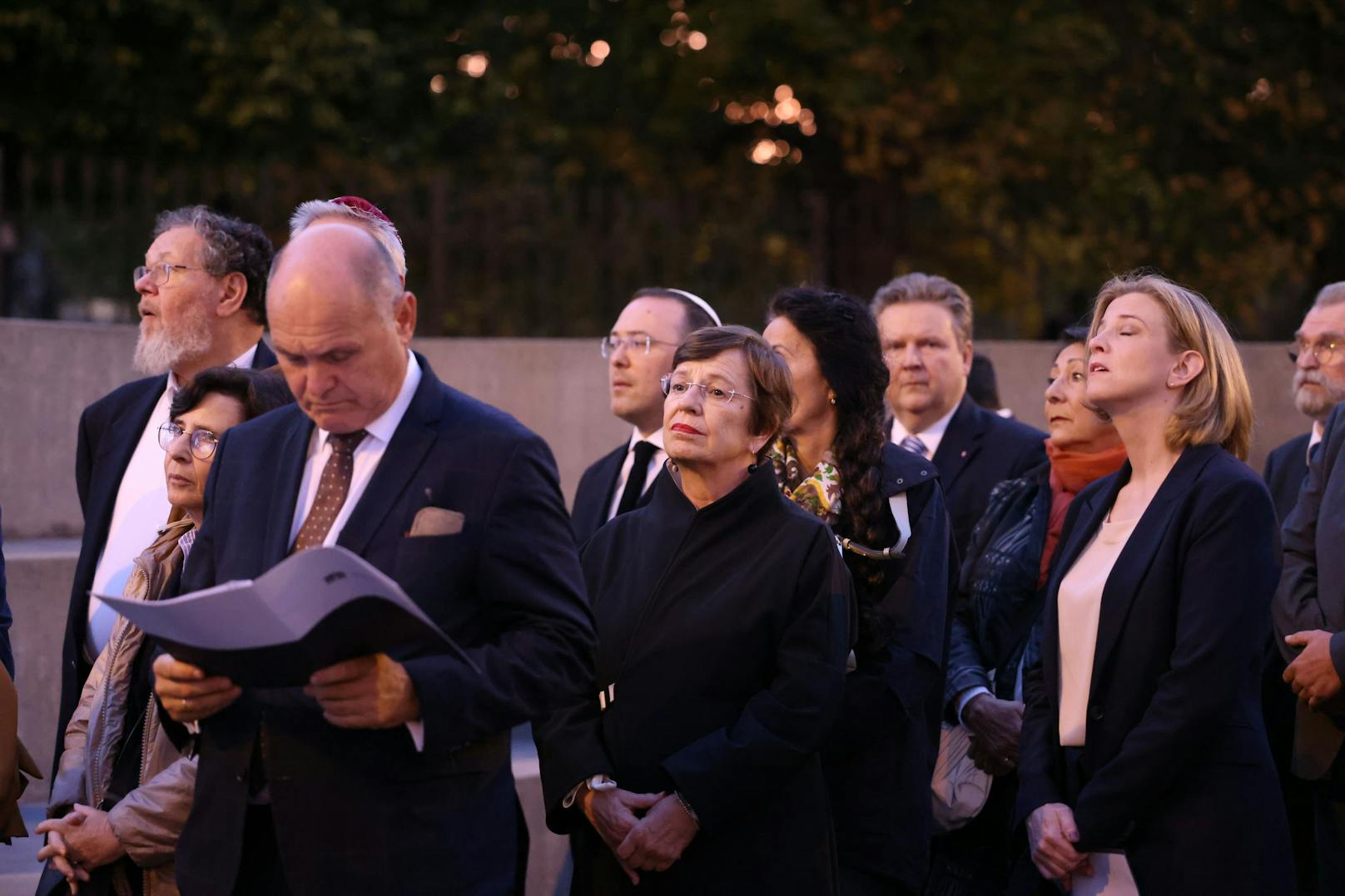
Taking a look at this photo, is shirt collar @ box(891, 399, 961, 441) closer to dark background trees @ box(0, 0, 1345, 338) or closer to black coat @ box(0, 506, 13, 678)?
black coat @ box(0, 506, 13, 678)

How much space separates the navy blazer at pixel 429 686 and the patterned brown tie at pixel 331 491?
0.04 m

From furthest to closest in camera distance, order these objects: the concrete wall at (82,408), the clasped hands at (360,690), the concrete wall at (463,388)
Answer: the concrete wall at (463,388)
the concrete wall at (82,408)
the clasped hands at (360,690)

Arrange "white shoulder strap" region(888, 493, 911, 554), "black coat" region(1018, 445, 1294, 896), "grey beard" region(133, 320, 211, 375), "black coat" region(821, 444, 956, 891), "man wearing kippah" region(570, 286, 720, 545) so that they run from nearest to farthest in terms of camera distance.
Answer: "black coat" region(1018, 445, 1294, 896), "black coat" region(821, 444, 956, 891), "white shoulder strap" region(888, 493, 911, 554), "grey beard" region(133, 320, 211, 375), "man wearing kippah" region(570, 286, 720, 545)

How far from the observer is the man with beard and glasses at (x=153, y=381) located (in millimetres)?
4434

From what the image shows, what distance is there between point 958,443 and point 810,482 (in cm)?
157

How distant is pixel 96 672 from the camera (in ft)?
12.8

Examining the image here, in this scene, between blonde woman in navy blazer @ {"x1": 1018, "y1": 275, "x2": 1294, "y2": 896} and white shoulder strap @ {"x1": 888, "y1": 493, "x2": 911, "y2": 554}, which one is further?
white shoulder strap @ {"x1": 888, "y1": 493, "x2": 911, "y2": 554}

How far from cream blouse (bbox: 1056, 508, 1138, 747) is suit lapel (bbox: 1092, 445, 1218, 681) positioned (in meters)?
0.04

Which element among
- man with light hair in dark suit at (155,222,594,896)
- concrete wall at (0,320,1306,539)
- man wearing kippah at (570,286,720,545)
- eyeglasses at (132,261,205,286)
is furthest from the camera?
concrete wall at (0,320,1306,539)

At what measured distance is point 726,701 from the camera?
12.4 ft

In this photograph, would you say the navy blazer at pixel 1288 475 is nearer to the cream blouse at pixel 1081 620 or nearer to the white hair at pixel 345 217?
the cream blouse at pixel 1081 620

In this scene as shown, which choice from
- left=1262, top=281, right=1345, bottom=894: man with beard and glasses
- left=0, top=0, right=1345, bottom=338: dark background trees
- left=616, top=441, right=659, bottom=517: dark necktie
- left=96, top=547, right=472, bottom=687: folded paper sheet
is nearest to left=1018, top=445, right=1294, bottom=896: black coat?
left=1262, top=281, right=1345, bottom=894: man with beard and glasses

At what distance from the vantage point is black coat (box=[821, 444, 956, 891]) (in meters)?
4.14

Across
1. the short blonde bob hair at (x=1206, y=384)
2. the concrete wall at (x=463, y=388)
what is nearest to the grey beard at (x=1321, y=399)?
the concrete wall at (x=463, y=388)
